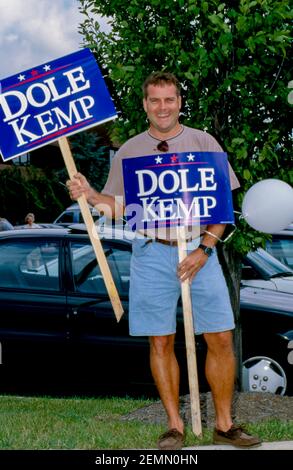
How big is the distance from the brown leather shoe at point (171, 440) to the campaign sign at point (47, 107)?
1.76 meters

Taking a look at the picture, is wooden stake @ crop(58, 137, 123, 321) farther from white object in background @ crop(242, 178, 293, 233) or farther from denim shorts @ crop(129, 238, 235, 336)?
white object in background @ crop(242, 178, 293, 233)

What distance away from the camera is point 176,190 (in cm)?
506

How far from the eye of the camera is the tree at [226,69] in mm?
5945

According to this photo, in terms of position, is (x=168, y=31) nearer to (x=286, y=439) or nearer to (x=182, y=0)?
(x=182, y=0)

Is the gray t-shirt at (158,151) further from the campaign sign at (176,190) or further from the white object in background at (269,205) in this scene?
the white object in background at (269,205)

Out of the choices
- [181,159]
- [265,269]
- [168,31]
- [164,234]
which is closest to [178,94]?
[181,159]

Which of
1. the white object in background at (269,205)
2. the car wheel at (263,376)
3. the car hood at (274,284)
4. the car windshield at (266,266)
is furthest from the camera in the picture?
→ the car windshield at (266,266)

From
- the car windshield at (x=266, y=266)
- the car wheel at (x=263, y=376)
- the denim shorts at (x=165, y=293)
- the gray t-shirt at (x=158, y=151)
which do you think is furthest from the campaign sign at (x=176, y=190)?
the car windshield at (x=266, y=266)

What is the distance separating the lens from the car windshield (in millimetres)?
8617

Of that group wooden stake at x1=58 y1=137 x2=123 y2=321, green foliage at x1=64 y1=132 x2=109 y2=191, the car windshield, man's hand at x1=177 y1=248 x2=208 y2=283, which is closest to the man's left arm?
man's hand at x1=177 y1=248 x2=208 y2=283

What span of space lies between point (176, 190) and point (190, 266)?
45 centimetres

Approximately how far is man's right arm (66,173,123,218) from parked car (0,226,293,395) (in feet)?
7.55

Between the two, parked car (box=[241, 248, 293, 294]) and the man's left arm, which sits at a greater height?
the man's left arm

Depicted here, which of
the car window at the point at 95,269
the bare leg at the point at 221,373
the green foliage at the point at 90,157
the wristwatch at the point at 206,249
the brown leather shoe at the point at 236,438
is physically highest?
the green foliage at the point at 90,157
